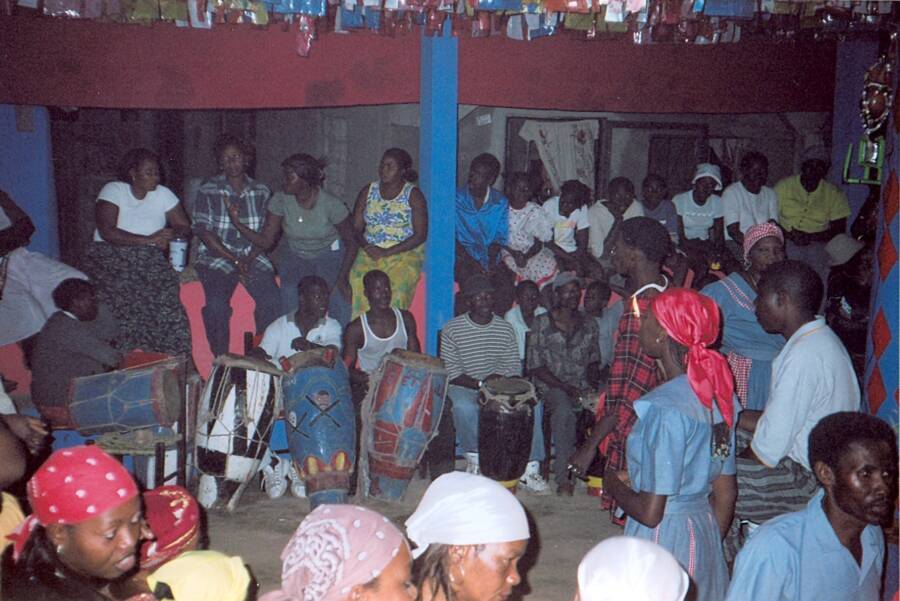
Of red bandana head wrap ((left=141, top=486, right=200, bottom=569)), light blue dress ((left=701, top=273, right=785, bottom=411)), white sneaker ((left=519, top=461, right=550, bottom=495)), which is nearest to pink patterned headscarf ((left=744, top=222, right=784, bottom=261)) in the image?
light blue dress ((left=701, top=273, right=785, bottom=411))

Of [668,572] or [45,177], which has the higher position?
[45,177]

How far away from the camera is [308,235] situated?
7121mm

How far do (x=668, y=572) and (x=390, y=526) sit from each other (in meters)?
0.68

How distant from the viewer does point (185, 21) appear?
6.33 metres

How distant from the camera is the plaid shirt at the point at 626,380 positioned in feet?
14.0

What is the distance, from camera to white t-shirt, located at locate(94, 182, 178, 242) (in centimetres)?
688

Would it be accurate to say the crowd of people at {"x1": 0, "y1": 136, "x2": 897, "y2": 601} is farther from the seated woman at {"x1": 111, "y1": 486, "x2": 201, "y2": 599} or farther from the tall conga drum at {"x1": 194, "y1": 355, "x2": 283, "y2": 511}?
the tall conga drum at {"x1": 194, "y1": 355, "x2": 283, "y2": 511}

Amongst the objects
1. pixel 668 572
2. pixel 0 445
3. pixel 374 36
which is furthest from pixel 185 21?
pixel 668 572

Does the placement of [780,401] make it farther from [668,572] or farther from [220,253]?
[220,253]

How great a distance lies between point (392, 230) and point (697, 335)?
158 inches

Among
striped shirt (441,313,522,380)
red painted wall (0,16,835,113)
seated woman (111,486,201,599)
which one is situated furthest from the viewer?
striped shirt (441,313,522,380)

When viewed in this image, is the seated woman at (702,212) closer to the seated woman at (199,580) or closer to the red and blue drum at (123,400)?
the red and blue drum at (123,400)

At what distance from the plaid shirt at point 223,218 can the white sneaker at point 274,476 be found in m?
1.43

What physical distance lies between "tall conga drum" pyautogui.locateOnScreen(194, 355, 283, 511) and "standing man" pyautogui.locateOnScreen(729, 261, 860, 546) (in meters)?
3.29
